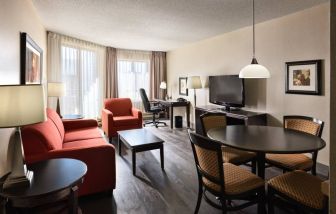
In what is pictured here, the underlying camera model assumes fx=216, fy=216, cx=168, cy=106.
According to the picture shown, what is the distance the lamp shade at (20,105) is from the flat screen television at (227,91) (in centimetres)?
364

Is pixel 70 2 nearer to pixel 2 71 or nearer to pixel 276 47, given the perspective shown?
pixel 2 71

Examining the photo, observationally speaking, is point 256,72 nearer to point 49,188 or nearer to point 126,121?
point 49,188

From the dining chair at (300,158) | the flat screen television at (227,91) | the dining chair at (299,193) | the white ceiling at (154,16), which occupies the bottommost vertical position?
the dining chair at (299,193)

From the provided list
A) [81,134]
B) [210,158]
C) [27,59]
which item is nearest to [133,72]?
[81,134]

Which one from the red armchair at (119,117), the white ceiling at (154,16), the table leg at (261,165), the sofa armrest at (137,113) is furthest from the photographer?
the sofa armrest at (137,113)

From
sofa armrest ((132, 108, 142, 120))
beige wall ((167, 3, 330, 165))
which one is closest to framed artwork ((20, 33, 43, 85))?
sofa armrest ((132, 108, 142, 120))

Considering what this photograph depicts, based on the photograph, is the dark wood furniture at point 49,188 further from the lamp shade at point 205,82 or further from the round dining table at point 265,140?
the lamp shade at point 205,82

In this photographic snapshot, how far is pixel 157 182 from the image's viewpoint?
2.84 m

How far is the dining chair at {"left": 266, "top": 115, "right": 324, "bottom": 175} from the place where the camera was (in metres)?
2.22

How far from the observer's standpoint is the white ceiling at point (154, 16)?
10.1 ft

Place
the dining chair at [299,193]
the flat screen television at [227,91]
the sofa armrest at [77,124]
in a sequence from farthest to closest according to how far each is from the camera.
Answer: the flat screen television at [227,91] < the sofa armrest at [77,124] < the dining chair at [299,193]

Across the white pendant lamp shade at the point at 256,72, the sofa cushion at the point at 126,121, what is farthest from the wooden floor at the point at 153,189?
the white pendant lamp shade at the point at 256,72

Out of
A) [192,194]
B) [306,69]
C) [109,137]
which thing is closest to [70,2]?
[109,137]

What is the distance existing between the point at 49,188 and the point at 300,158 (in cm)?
238
